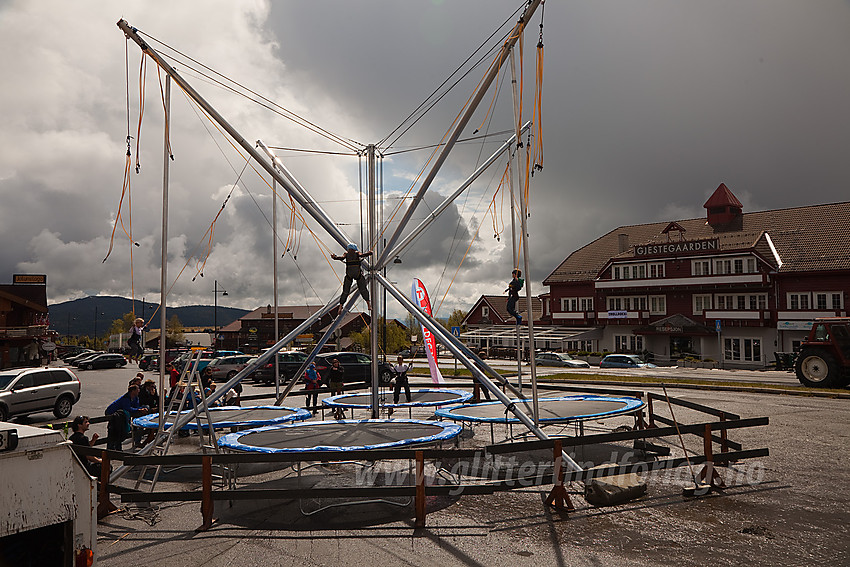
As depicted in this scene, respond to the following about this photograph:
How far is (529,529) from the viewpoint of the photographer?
25.0ft

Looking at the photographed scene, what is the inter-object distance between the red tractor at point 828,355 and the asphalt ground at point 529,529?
46.3 ft

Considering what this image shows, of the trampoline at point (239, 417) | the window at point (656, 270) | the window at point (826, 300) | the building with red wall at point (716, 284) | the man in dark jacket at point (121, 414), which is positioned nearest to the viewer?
the man in dark jacket at point (121, 414)

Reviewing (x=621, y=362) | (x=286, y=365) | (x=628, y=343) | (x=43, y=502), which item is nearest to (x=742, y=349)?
(x=628, y=343)

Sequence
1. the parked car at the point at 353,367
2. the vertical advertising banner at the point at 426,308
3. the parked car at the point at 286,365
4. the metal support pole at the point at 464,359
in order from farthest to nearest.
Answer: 1. the parked car at the point at 286,365
2. the parked car at the point at 353,367
3. the vertical advertising banner at the point at 426,308
4. the metal support pole at the point at 464,359

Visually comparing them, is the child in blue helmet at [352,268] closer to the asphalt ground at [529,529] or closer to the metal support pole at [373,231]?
the metal support pole at [373,231]

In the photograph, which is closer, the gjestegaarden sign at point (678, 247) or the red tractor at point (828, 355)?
the red tractor at point (828, 355)

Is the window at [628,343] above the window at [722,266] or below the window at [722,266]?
below

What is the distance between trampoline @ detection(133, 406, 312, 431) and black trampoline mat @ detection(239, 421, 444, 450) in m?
1.15

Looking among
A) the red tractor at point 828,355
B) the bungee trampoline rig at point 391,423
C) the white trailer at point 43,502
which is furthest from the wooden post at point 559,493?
the red tractor at point 828,355

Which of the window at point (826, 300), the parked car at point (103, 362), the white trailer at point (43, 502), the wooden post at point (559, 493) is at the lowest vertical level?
the parked car at point (103, 362)

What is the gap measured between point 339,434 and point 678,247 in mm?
43535

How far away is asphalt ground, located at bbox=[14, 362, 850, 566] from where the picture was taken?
6.68 metres

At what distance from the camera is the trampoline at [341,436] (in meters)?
9.48

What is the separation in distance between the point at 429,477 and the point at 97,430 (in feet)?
34.6
